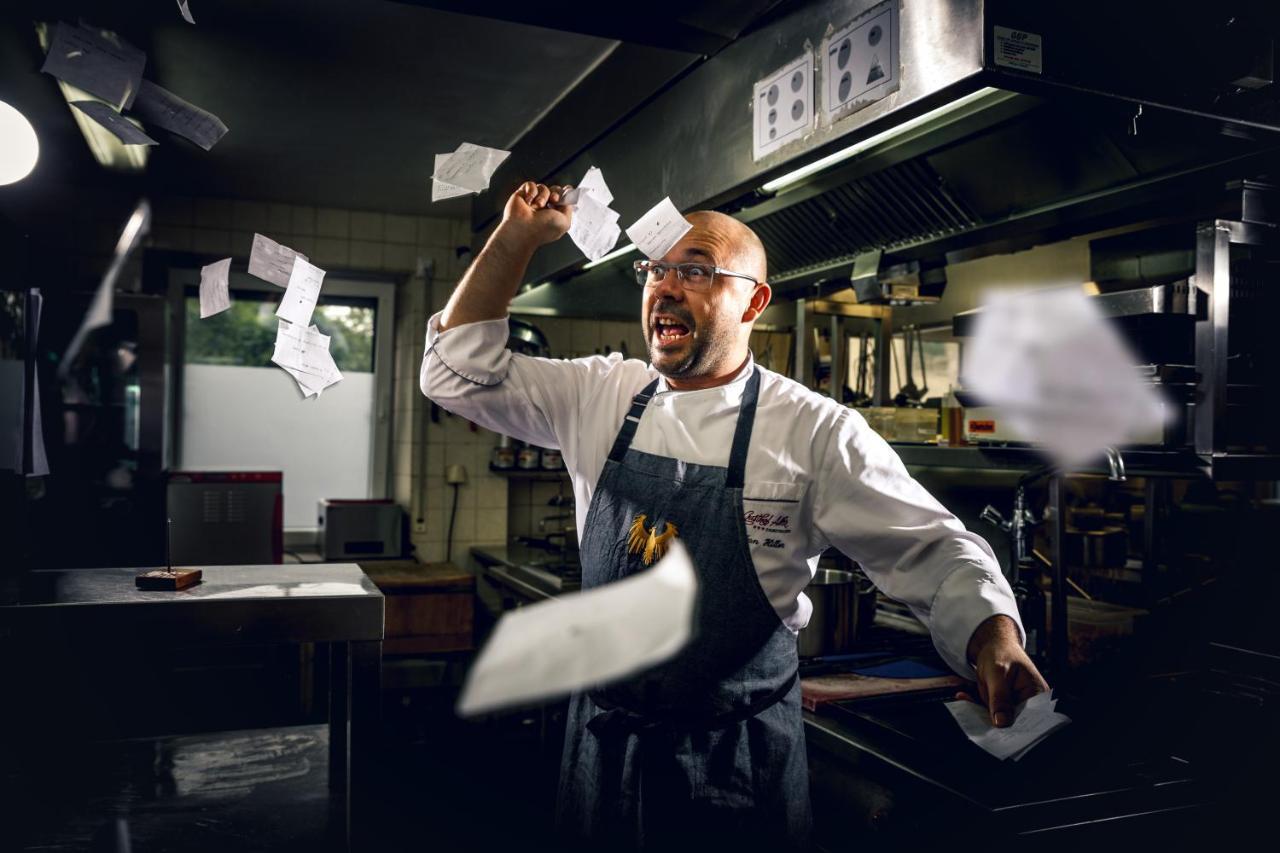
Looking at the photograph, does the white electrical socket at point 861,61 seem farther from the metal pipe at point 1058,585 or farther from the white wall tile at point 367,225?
the white wall tile at point 367,225

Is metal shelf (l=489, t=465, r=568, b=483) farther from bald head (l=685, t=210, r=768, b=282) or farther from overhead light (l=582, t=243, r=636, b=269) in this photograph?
bald head (l=685, t=210, r=768, b=282)

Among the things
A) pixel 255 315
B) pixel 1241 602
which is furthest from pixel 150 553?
pixel 1241 602

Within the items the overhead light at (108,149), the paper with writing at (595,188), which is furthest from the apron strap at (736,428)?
the overhead light at (108,149)

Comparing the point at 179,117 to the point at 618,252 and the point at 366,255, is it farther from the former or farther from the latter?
the point at 366,255

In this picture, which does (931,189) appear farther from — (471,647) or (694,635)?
(471,647)

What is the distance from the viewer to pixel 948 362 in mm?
5891

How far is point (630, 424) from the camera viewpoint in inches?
65.5

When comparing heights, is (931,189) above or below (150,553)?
above

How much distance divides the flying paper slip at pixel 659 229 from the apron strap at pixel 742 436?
1.52 feet

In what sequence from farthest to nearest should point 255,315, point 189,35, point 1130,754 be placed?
point 255,315, point 189,35, point 1130,754

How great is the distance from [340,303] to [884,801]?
4751 millimetres

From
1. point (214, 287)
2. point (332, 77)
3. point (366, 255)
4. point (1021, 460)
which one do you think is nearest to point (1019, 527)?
point (1021, 460)

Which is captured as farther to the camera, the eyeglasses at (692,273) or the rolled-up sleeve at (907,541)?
the eyeglasses at (692,273)

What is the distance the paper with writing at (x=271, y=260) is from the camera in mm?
1383
